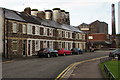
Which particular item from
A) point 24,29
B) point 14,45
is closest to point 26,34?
point 24,29

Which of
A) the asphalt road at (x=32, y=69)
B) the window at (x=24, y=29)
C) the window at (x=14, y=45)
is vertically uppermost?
the window at (x=24, y=29)

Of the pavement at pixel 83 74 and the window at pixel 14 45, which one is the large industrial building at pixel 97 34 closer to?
the window at pixel 14 45

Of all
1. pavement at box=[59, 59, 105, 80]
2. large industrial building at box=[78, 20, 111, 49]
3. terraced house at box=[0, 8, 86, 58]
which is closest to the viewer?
pavement at box=[59, 59, 105, 80]

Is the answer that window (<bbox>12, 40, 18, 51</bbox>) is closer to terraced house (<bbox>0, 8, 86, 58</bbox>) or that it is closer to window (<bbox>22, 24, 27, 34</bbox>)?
terraced house (<bbox>0, 8, 86, 58</bbox>)

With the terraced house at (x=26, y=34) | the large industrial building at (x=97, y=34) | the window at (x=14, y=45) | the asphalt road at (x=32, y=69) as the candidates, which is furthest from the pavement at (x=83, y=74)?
the large industrial building at (x=97, y=34)

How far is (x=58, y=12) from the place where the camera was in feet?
176

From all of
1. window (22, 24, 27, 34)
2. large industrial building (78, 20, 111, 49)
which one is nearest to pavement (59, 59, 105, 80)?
window (22, 24, 27, 34)

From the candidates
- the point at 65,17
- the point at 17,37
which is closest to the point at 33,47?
the point at 17,37

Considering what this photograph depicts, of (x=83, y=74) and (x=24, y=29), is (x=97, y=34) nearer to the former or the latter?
(x=24, y=29)

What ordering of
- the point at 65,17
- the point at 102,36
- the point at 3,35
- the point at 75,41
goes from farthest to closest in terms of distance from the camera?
the point at 102,36 → the point at 65,17 → the point at 75,41 → the point at 3,35

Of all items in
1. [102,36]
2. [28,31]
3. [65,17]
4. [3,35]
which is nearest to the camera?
[3,35]

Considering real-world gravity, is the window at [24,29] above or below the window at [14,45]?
above

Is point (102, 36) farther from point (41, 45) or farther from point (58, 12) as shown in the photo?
point (41, 45)

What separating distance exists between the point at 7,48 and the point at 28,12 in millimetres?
13286
